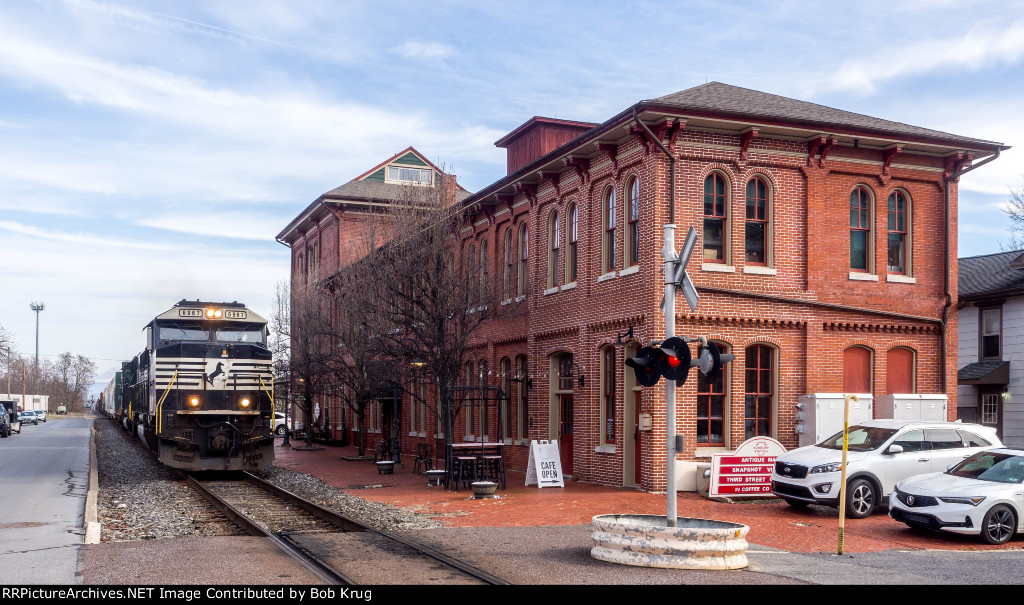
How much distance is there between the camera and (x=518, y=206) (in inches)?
1057

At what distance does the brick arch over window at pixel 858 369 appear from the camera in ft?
70.8

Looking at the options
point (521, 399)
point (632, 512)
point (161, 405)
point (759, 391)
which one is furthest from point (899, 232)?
point (161, 405)

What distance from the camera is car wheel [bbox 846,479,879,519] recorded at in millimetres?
16359

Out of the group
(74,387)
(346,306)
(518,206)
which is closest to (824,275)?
(518,206)

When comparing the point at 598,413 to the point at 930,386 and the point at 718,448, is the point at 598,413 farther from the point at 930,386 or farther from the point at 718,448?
Result: the point at 930,386

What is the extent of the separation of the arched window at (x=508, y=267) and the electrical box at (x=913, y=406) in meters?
10.3

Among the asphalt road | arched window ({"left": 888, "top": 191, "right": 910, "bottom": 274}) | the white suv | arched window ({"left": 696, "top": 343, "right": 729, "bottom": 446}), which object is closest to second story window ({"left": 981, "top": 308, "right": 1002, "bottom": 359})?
arched window ({"left": 888, "top": 191, "right": 910, "bottom": 274})

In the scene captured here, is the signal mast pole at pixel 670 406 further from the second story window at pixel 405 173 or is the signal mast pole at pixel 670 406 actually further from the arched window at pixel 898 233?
the second story window at pixel 405 173

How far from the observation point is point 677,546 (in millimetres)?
10992

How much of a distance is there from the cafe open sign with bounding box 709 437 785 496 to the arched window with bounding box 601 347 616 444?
3636 millimetres

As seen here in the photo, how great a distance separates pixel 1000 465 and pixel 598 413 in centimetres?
916

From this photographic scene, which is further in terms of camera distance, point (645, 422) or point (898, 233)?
point (898, 233)

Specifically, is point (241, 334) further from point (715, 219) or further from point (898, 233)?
point (898, 233)

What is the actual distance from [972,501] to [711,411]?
7.08 meters
